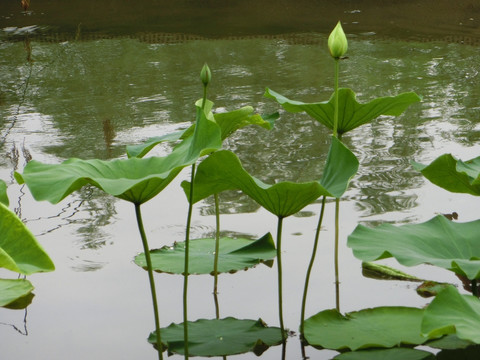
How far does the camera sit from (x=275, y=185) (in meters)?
1.54

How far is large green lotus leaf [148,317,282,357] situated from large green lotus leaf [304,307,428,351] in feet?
0.32

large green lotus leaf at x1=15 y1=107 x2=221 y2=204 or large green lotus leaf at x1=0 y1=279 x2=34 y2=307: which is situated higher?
large green lotus leaf at x1=15 y1=107 x2=221 y2=204

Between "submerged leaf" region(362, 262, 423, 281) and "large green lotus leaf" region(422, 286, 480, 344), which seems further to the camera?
"submerged leaf" region(362, 262, 423, 281)

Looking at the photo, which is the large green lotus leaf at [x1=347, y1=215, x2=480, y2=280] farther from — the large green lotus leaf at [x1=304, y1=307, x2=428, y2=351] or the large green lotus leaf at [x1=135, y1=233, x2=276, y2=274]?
the large green lotus leaf at [x1=135, y1=233, x2=276, y2=274]

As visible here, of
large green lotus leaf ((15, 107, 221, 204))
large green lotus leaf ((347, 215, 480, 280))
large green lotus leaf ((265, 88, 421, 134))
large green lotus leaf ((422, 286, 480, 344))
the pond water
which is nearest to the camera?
large green lotus leaf ((422, 286, 480, 344))

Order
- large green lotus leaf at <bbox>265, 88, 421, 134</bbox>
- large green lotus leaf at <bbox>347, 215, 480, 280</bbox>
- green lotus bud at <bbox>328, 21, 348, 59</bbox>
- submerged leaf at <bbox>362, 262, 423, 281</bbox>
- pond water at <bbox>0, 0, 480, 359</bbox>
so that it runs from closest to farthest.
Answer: large green lotus leaf at <bbox>347, 215, 480, 280</bbox>, green lotus bud at <bbox>328, 21, 348, 59</bbox>, large green lotus leaf at <bbox>265, 88, 421, 134</bbox>, pond water at <bbox>0, 0, 480, 359</bbox>, submerged leaf at <bbox>362, 262, 423, 281</bbox>

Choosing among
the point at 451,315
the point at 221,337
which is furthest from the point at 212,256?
the point at 451,315

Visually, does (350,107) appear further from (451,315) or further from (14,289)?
(14,289)

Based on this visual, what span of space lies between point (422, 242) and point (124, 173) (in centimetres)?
64

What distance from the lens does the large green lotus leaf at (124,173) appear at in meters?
1.48

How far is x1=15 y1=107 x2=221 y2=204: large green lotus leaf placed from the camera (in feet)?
4.87

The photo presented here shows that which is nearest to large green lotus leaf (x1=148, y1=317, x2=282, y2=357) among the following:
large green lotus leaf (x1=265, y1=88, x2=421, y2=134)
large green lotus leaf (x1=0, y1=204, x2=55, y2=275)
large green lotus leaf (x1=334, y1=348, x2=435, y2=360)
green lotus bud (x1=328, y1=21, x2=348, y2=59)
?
large green lotus leaf (x1=334, y1=348, x2=435, y2=360)

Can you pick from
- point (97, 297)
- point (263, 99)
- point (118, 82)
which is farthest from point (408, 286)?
point (118, 82)

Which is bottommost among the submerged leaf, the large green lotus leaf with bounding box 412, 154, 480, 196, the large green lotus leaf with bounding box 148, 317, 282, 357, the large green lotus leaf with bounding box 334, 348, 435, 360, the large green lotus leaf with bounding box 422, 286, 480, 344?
the submerged leaf
